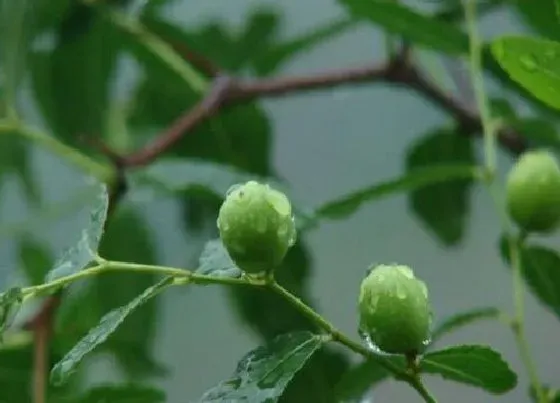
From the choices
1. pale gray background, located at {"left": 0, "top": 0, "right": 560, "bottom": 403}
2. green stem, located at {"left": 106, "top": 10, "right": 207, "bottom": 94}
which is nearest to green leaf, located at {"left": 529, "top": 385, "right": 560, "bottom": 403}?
green stem, located at {"left": 106, "top": 10, "right": 207, "bottom": 94}

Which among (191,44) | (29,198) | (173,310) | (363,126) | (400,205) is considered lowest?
(173,310)

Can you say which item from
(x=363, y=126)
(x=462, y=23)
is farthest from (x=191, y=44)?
(x=363, y=126)

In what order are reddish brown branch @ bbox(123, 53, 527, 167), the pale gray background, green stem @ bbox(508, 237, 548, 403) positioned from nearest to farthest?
green stem @ bbox(508, 237, 548, 403), reddish brown branch @ bbox(123, 53, 527, 167), the pale gray background

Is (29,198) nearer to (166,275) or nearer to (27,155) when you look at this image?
(27,155)

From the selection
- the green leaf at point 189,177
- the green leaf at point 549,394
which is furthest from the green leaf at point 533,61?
the green leaf at point 189,177

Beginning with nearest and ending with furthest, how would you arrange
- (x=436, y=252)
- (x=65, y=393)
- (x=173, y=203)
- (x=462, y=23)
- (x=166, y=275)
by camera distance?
(x=166, y=275), (x=65, y=393), (x=462, y=23), (x=173, y=203), (x=436, y=252)

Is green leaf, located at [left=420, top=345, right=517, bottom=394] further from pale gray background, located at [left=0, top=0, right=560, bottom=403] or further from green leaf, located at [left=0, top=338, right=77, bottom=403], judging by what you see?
pale gray background, located at [left=0, top=0, right=560, bottom=403]
